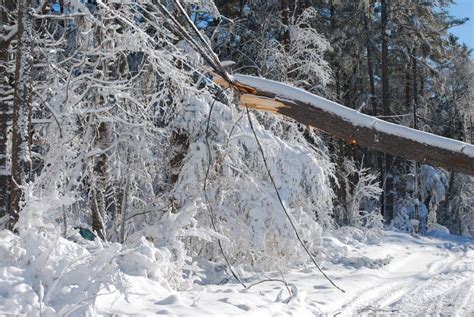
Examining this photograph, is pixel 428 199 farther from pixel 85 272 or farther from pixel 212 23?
pixel 85 272

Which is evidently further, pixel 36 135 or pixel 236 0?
pixel 236 0

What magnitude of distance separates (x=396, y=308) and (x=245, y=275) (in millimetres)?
2852

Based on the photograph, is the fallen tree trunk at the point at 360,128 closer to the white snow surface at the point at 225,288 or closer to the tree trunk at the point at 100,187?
the white snow surface at the point at 225,288

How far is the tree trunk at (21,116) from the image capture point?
6023mm

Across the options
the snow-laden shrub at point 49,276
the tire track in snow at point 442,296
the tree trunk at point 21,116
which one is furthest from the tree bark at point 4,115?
the tire track in snow at point 442,296

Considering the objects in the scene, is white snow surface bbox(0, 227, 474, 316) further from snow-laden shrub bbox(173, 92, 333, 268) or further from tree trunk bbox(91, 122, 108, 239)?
tree trunk bbox(91, 122, 108, 239)

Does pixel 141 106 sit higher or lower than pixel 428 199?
higher

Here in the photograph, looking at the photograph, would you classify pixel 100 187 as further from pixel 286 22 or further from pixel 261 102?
pixel 286 22

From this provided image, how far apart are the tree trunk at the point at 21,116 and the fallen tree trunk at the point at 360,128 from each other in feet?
12.3

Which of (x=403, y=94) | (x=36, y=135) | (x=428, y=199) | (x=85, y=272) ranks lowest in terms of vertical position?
(x=428, y=199)

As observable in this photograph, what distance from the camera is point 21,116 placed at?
6.03 metres

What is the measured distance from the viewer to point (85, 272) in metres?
4.31

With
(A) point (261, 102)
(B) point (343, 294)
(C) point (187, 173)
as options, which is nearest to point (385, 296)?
(B) point (343, 294)

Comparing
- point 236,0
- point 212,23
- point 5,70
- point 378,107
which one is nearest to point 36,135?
point 5,70
